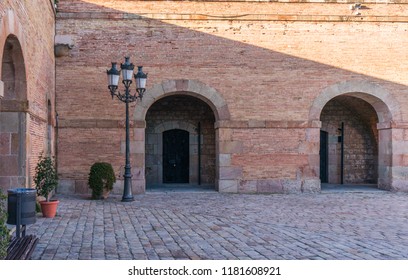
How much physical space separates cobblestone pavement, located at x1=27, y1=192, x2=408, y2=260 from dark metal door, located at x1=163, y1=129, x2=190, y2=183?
3.95 meters

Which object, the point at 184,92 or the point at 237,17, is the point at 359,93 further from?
the point at 184,92

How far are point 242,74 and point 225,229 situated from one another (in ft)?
23.6

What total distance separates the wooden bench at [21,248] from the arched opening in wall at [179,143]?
10329 mm

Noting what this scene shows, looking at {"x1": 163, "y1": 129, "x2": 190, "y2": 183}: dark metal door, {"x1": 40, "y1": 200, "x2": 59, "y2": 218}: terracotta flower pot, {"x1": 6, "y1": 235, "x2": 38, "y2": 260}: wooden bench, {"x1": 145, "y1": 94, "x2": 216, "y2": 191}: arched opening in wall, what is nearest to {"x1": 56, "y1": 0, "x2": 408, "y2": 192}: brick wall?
{"x1": 145, "y1": 94, "x2": 216, "y2": 191}: arched opening in wall

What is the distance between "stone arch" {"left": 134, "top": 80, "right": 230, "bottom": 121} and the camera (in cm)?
1389

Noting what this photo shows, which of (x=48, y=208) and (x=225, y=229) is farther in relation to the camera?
(x=48, y=208)

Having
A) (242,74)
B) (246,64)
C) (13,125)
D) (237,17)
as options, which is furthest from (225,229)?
(237,17)

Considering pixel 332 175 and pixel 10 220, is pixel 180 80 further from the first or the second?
pixel 10 220

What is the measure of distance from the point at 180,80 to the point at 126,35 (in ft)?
6.84

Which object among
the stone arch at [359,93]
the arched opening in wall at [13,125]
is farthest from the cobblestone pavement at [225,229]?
the stone arch at [359,93]

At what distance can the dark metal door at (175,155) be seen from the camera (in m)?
16.8

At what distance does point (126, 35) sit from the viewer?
45.6 ft

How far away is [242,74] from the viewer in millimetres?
14227

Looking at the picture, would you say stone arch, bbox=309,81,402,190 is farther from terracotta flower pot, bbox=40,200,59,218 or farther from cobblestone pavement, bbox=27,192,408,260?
terracotta flower pot, bbox=40,200,59,218
